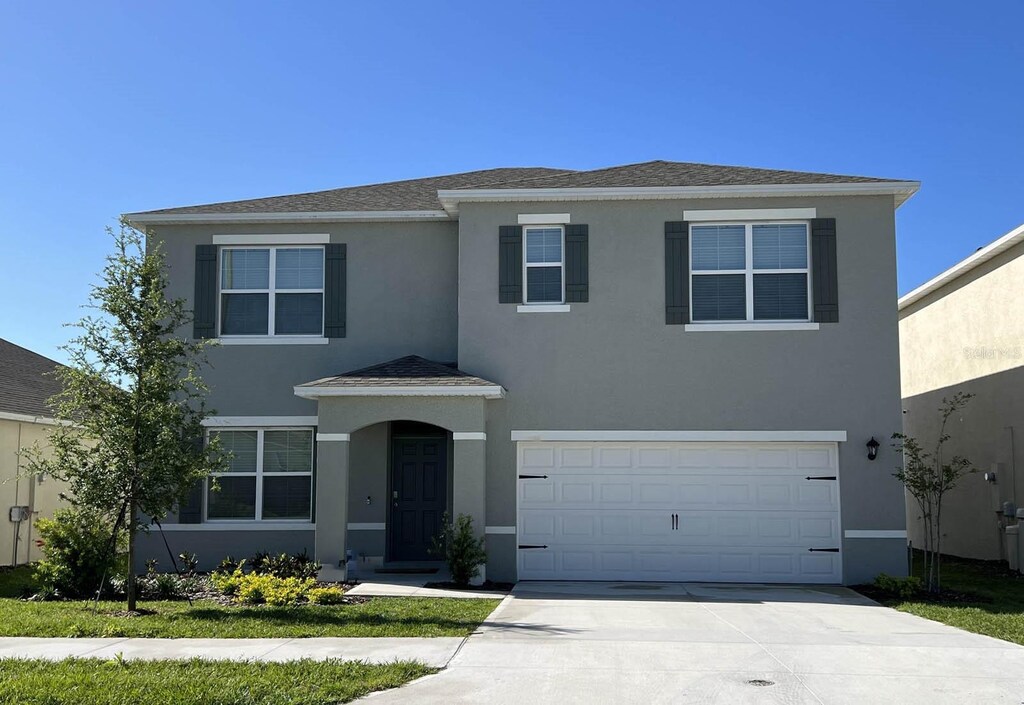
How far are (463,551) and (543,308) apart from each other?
13.6 ft

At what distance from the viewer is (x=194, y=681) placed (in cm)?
788

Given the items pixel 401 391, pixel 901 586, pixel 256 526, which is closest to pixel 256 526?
pixel 256 526

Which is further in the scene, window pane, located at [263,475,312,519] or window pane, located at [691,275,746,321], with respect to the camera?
window pane, located at [263,475,312,519]

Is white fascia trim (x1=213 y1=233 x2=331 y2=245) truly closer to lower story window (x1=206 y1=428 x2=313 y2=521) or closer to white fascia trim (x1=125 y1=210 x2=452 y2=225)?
white fascia trim (x1=125 y1=210 x2=452 y2=225)

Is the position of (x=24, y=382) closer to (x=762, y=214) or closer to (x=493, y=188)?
(x=493, y=188)

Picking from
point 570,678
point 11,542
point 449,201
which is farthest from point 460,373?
point 11,542

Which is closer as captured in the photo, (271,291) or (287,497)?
(287,497)

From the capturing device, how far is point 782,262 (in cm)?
1581

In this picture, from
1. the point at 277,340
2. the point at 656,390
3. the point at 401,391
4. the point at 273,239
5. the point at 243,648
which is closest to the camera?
the point at 243,648

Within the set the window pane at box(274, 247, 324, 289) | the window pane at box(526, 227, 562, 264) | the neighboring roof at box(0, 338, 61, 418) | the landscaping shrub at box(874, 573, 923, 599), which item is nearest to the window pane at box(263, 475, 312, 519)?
the window pane at box(274, 247, 324, 289)

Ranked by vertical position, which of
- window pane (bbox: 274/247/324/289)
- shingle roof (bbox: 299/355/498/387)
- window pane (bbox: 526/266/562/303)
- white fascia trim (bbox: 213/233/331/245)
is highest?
white fascia trim (bbox: 213/233/331/245)

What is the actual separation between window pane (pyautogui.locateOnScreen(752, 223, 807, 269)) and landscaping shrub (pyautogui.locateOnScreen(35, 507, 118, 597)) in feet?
34.8

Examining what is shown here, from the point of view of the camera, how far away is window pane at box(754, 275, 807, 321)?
621 inches

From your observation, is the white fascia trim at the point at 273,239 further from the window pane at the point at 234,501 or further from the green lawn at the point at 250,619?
the green lawn at the point at 250,619
